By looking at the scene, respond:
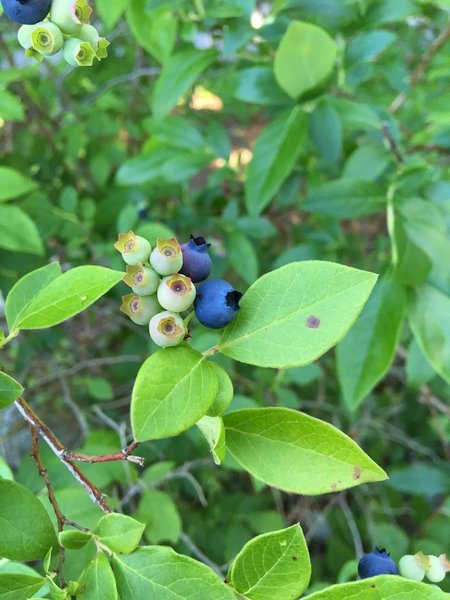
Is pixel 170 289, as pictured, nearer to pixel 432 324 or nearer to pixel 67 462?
pixel 67 462

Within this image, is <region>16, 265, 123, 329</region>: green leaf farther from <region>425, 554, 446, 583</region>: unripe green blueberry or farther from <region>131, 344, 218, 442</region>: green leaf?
<region>425, 554, 446, 583</region>: unripe green blueberry

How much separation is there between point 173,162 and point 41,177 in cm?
49

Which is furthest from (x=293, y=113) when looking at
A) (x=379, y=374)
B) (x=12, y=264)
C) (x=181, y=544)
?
(x=181, y=544)

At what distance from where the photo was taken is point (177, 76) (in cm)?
144

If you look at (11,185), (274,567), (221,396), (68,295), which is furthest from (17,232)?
(274,567)

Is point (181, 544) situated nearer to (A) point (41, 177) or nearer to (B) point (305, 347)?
(A) point (41, 177)

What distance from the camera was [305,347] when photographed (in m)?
0.59

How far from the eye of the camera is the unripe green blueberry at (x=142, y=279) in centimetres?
59

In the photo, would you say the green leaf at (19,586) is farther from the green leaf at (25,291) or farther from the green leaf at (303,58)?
the green leaf at (303,58)

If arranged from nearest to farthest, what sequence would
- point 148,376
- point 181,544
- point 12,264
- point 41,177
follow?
1. point 148,376
2. point 12,264
3. point 181,544
4. point 41,177

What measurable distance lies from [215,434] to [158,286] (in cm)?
16

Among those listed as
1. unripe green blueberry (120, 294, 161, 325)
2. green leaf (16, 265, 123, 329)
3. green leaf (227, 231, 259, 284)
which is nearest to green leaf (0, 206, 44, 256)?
green leaf (227, 231, 259, 284)

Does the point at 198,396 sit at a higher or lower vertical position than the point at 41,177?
higher

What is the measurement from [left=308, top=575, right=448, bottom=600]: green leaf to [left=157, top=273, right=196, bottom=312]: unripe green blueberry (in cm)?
29
